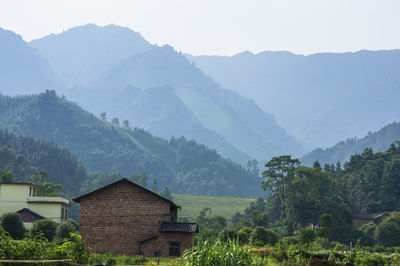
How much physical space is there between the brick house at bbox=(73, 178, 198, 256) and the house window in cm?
96

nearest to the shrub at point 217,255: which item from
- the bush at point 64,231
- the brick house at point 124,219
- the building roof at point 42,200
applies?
the brick house at point 124,219

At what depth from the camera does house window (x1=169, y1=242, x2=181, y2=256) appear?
177ft

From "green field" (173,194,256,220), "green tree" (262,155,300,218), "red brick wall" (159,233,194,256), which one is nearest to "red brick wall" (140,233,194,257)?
"red brick wall" (159,233,194,256)

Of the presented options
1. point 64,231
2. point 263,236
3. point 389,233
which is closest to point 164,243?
point 64,231

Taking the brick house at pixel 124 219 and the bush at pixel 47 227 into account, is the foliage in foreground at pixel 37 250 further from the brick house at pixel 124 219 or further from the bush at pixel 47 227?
the bush at pixel 47 227

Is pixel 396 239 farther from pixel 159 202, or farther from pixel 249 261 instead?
pixel 249 261

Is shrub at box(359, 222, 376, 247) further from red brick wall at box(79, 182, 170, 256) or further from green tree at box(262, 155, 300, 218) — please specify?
red brick wall at box(79, 182, 170, 256)

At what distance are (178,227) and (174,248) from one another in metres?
2.06

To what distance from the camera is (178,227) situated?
5444 centimetres

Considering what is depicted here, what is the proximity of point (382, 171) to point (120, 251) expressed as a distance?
285ft

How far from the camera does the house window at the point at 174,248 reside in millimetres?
53906

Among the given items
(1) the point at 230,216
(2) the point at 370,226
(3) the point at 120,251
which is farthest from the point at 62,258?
(1) the point at 230,216

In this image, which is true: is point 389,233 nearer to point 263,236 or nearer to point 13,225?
point 263,236

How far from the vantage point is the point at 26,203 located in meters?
91.0
